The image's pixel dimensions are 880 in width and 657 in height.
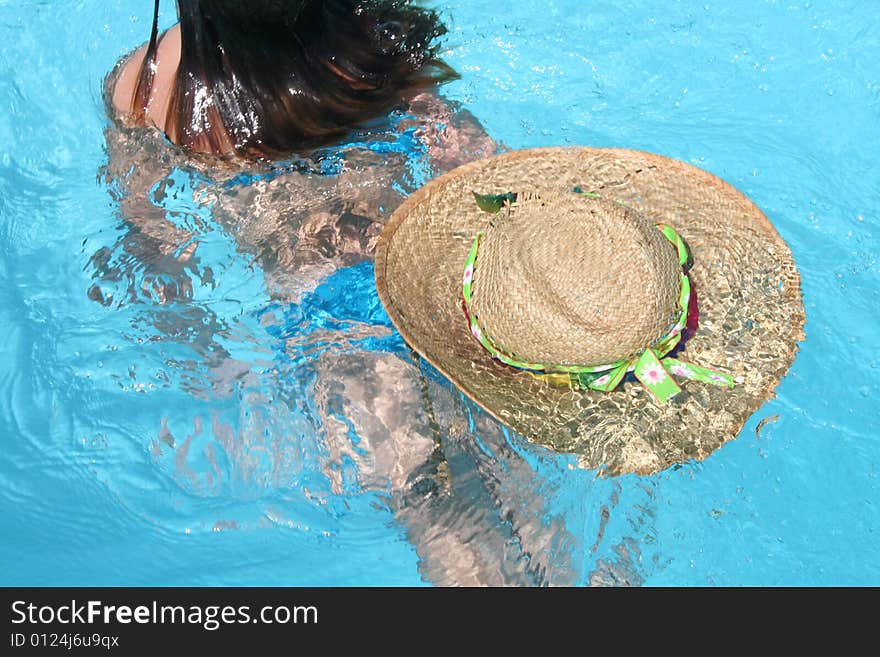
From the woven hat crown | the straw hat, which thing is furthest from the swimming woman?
the woven hat crown

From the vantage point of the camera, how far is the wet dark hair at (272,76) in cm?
217

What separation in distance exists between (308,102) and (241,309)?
725 mm

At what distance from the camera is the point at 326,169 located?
237 cm

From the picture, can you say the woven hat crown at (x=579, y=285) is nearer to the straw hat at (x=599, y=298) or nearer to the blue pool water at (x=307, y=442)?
the straw hat at (x=599, y=298)

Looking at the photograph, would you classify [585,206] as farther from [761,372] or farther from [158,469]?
[158,469]

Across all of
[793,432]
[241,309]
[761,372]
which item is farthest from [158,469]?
[793,432]

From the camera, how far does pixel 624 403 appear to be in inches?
72.7

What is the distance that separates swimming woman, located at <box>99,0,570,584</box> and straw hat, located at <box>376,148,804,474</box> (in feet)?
1.06

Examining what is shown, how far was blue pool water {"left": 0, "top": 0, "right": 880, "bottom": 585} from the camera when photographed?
2252 mm

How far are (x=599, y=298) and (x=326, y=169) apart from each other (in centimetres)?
106

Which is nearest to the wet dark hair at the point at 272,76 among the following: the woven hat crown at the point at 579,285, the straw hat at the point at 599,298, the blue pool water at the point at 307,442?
the blue pool water at the point at 307,442

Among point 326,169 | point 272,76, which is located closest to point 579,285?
point 326,169

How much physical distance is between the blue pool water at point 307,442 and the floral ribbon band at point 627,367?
16.1 inches

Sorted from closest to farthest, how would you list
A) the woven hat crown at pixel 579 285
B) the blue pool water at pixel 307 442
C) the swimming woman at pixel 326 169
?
the woven hat crown at pixel 579 285 < the swimming woman at pixel 326 169 < the blue pool water at pixel 307 442
